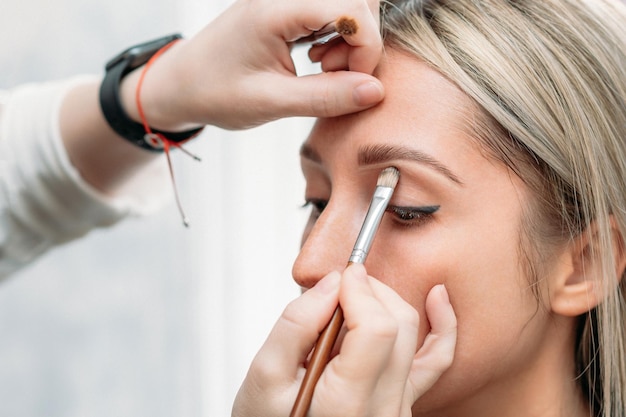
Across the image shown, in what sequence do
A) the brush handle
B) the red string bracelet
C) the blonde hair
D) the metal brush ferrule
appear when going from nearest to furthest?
the brush handle → the metal brush ferrule → the blonde hair → the red string bracelet

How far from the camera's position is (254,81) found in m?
0.86

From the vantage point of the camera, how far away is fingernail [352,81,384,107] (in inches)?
33.0

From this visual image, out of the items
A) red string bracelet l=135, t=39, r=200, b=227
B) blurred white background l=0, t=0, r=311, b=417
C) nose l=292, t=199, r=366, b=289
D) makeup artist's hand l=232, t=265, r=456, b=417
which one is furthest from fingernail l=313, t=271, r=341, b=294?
blurred white background l=0, t=0, r=311, b=417

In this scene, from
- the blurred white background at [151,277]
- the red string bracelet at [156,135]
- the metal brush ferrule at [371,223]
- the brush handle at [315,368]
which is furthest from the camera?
the blurred white background at [151,277]

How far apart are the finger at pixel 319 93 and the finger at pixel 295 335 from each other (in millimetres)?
231

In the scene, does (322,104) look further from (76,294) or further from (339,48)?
(76,294)

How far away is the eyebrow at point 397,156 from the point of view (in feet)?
2.77

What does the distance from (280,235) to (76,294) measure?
510 millimetres

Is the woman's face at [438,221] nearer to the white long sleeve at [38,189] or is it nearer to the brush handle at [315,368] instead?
the brush handle at [315,368]

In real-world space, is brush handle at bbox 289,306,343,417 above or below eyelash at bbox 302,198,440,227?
below

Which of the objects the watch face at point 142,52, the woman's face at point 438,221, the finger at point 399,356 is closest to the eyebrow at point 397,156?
the woman's face at point 438,221

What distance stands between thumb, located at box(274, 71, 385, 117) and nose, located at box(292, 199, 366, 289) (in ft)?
0.39

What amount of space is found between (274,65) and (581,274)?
0.47 meters

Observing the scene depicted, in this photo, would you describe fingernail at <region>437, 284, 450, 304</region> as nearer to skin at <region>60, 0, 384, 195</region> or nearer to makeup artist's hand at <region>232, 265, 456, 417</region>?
makeup artist's hand at <region>232, 265, 456, 417</region>
